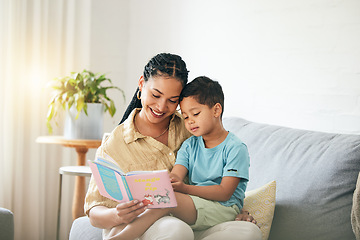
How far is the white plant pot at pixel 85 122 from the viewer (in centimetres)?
290

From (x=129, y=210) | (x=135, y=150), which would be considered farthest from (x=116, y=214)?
(x=135, y=150)

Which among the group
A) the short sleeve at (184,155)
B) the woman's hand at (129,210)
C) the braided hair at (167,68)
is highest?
the braided hair at (167,68)

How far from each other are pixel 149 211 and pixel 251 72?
129 cm

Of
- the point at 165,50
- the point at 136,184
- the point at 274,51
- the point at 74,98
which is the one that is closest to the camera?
the point at 136,184

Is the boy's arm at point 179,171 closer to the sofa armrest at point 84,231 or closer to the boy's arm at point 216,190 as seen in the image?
the boy's arm at point 216,190

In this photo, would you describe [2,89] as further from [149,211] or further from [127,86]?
[149,211]

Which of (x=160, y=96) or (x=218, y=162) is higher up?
(x=160, y=96)

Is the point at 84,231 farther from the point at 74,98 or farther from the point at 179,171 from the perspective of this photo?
the point at 74,98

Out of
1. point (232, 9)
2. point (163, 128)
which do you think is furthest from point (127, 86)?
point (163, 128)

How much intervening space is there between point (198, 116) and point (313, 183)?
0.45m

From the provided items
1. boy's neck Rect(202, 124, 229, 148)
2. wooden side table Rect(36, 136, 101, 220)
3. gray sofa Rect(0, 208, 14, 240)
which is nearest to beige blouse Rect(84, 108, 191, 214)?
boy's neck Rect(202, 124, 229, 148)

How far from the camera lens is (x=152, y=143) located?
5.82 ft

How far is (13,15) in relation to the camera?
9.87 ft

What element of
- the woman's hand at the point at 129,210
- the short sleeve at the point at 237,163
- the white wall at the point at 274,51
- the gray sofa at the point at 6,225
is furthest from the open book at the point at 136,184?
the white wall at the point at 274,51
